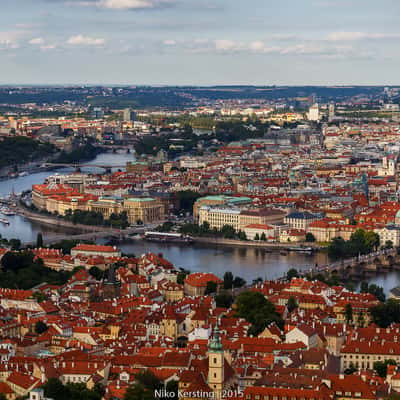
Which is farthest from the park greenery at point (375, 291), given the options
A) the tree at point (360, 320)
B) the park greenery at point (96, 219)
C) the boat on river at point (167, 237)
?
the park greenery at point (96, 219)

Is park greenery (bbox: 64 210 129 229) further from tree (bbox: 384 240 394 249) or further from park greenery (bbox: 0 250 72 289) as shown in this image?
park greenery (bbox: 0 250 72 289)

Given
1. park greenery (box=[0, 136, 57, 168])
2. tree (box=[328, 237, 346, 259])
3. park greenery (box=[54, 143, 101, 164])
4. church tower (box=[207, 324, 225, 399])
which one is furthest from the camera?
park greenery (box=[54, 143, 101, 164])

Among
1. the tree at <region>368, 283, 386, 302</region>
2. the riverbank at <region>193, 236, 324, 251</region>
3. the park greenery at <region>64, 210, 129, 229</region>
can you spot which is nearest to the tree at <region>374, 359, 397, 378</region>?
the tree at <region>368, 283, 386, 302</region>

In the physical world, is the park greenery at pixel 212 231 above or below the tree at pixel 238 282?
below

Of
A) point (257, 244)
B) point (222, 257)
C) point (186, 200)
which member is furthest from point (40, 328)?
point (186, 200)

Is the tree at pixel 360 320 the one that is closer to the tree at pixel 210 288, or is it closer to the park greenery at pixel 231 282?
the tree at pixel 210 288
